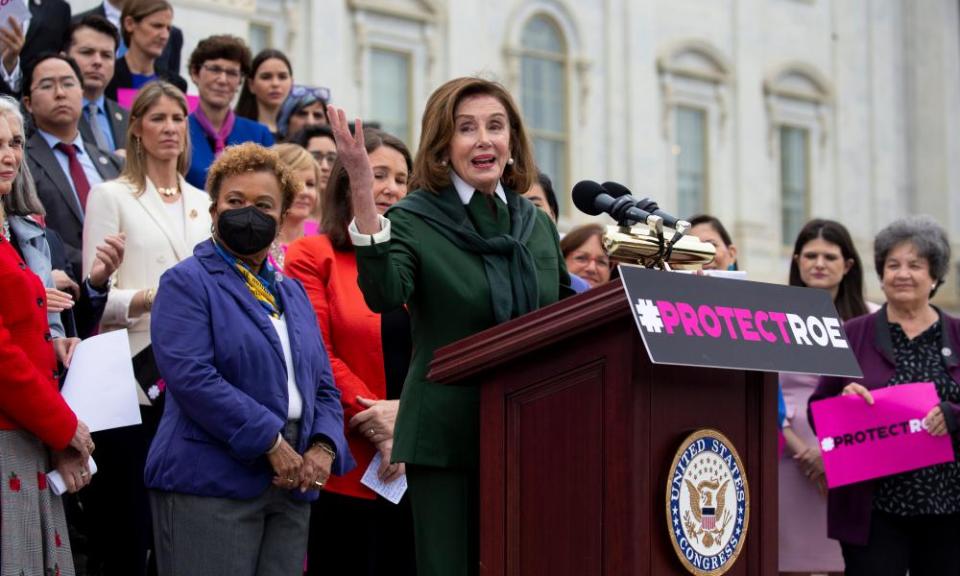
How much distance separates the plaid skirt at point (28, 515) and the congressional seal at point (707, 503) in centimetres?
195

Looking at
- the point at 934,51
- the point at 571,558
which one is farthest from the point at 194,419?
the point at 934,51

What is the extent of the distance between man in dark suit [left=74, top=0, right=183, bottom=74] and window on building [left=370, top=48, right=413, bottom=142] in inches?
381

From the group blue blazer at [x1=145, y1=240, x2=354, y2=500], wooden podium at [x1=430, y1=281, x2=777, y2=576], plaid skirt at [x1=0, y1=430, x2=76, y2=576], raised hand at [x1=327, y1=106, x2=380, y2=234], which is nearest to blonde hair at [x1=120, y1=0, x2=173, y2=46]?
blue blazer at [x1=145, y1=240, x2=354, y2=500]

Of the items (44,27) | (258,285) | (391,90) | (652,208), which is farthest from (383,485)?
(391,90)

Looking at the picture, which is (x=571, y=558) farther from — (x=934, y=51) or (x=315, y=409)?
(x=934, y=51)

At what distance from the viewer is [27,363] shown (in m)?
4.34

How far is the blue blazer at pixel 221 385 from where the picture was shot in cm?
447

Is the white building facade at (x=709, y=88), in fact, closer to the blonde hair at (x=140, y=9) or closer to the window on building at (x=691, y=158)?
the window on building at (x=691, y=158)

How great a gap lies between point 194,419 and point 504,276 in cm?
112

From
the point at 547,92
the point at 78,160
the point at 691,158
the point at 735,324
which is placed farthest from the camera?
the point at 691,158

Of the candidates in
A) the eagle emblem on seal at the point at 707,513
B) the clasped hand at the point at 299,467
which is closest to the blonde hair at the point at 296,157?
the clasped hand at the point at 299,467

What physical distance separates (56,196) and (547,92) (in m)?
15.3

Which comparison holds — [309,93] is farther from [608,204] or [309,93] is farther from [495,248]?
[608,204]

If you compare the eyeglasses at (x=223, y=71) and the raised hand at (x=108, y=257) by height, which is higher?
the eyeglasses at (x=223, y=71)
